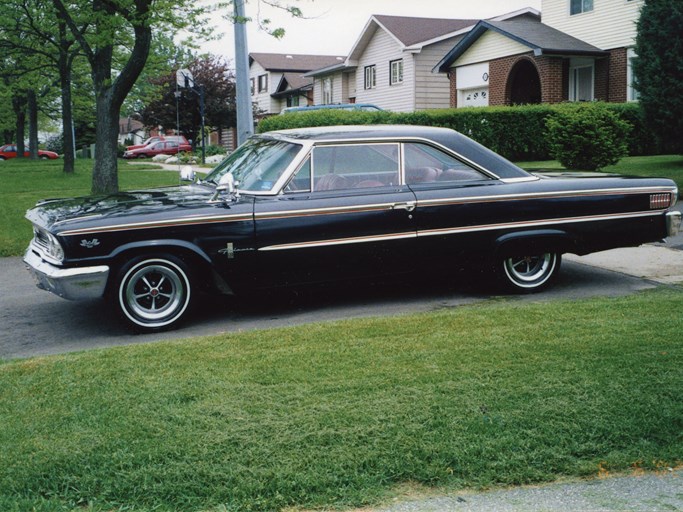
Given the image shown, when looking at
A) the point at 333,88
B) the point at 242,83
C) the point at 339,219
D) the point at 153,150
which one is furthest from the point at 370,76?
the point at 339,219

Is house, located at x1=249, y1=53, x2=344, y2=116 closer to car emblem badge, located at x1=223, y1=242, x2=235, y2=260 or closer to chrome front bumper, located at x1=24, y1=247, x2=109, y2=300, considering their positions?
car emblem badge, located at x1=223, y1=242, x2=235, y2=260

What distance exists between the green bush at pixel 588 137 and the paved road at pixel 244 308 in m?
6.97

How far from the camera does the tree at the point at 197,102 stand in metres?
50.1

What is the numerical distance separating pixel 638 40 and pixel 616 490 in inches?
564


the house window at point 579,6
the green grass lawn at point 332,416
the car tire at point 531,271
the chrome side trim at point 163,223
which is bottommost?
the green grass lawn at point 332,416

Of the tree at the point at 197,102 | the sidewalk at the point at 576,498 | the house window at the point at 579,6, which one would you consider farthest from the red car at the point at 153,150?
the sidewalk at the point at 576,498

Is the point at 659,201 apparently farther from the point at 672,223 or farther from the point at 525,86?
the point at 525,86

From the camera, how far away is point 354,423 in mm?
4066

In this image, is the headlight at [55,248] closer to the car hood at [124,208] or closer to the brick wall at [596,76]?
the car hood at [124,208]

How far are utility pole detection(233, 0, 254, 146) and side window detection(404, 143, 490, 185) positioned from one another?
17.5 feet

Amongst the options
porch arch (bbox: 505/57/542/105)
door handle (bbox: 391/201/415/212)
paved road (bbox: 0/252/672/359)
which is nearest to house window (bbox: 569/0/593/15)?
porch arch (bbox: 505/57/542/105)

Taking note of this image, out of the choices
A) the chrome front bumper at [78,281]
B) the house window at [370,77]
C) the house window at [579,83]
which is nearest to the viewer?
the chrome front bumper at [78,281]

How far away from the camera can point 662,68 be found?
613 inches

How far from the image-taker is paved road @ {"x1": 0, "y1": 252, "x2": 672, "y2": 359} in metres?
6.29
